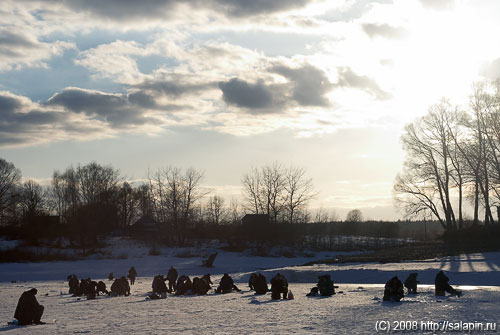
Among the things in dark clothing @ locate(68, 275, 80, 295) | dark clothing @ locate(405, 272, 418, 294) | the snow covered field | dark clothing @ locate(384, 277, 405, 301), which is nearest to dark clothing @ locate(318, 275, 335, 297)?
the snow covered field

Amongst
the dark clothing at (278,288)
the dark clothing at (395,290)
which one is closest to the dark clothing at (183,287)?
the dark clothing at (278,288)

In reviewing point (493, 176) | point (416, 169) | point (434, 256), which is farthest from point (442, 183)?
point (434, 256)

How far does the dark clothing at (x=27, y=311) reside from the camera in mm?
17422

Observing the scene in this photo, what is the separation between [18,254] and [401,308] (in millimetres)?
49162

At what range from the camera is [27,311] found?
57.5 feet

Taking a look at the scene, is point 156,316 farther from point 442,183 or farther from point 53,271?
point 442,183

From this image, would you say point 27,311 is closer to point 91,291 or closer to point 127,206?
point 91,291

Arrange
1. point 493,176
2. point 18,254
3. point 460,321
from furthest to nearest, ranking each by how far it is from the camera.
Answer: point 18,254 → point 493,176 → point 460,321

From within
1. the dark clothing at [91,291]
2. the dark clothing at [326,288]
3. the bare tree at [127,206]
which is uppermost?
the bare tree at [127,206]

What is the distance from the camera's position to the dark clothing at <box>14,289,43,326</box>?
17422 millimetres

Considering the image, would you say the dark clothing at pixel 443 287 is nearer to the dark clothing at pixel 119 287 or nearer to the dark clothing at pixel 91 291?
the dark clothing at pixel 119 287

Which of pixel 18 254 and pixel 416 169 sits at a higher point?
pixel 416 169

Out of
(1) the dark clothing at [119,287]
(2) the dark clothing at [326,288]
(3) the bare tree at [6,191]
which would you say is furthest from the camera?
(3) the bare tree at [6,191]

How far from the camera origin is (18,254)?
57312 mm
